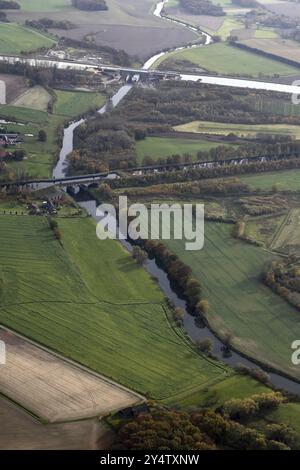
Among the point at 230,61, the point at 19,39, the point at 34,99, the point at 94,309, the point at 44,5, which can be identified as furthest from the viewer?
the point at 44,5

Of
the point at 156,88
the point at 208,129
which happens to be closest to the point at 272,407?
the point at 208,129

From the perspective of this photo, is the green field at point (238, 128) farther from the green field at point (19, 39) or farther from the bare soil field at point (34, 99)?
the green field at point (19, 39)

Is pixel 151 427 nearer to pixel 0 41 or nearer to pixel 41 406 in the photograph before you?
pixel 41 406

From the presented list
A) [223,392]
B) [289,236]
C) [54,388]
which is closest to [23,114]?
[289,236]

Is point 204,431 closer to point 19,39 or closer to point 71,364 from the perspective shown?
point 71,364

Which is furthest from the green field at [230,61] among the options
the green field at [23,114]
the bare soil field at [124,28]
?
the green field at [23,114]

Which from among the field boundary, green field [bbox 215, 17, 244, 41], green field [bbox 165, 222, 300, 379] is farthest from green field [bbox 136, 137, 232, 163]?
green field [bbox 215, 17, 244, 41]
